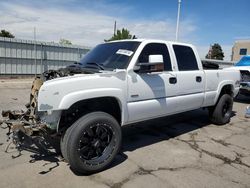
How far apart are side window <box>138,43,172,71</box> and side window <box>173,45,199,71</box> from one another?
0.32m

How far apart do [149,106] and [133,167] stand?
42.2 inches

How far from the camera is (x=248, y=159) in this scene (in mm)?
4453

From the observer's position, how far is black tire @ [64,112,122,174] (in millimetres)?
3404

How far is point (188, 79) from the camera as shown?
5.16 metres

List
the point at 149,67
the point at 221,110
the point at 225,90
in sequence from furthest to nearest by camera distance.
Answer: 1. the point at 225,90
2. the point at 221,110
3. the point at 149,67

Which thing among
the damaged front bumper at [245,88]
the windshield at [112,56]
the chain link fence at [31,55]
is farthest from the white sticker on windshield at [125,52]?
the chain link fence at [31,55]

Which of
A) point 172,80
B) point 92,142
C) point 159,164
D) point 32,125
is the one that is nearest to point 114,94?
point 92,142

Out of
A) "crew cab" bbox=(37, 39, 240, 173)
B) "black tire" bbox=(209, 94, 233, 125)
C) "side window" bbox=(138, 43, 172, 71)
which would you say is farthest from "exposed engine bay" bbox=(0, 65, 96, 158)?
"black tire" bbox=(209, 94, 233, 125)

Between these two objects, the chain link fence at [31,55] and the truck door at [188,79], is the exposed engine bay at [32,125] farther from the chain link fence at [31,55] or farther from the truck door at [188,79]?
the chain link fence at [31,55]

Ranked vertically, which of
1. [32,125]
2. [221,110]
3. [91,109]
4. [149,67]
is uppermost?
[149,67]

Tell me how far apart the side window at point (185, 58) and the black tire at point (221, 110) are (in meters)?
1.39

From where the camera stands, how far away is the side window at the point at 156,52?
442 cm

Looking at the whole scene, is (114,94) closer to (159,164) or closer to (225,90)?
(159,164)

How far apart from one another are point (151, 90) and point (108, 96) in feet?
3.06
